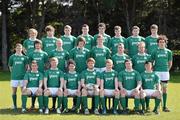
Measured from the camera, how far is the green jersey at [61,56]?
1212cm

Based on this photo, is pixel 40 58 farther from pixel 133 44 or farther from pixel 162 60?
pixel 162 60

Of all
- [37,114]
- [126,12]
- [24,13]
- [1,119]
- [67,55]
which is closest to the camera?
[1,119]

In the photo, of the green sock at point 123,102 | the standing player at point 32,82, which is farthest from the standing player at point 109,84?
the standing player at point 32,82

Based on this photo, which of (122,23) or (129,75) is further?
(122,23)

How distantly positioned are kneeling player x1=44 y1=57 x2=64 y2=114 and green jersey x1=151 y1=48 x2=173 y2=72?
99.9 inches

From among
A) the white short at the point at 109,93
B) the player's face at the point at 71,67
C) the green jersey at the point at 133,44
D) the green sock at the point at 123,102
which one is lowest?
the green sock at the point at 123,102

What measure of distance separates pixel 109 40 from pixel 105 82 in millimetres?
1465

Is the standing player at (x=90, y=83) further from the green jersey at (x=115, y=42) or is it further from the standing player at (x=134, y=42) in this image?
the standing player at (x=134, y=42)

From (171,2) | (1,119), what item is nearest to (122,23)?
(171,2)

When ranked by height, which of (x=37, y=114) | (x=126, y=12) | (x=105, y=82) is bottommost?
(x=37, y=114)

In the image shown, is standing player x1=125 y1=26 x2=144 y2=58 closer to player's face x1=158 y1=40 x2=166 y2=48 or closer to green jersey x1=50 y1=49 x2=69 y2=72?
player's face x1=158 y1=40 x2=166 y2=48

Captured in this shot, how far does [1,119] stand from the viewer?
10391mm

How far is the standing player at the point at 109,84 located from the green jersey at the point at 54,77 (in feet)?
3.54

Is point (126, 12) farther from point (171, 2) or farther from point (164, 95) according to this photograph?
Result: point (164, 95)
